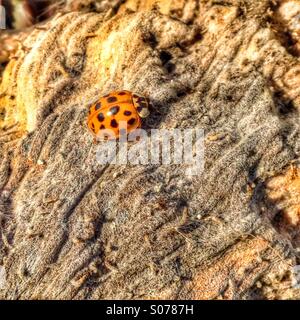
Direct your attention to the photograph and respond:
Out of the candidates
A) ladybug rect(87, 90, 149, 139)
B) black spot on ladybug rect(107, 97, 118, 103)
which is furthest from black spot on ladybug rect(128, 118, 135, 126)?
black spot on ladybug rect(107, 97, 118, 103)

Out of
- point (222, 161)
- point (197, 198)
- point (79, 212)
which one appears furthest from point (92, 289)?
point (222, 161)

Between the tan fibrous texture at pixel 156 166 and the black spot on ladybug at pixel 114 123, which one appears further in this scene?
the black spot on ladybug at pixel 114 123

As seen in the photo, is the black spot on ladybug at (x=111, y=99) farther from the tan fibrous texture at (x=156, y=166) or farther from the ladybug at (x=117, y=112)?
the tan fibrous texture at (x=156, y=166)

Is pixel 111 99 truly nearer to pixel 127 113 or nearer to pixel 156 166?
pixel 127 113

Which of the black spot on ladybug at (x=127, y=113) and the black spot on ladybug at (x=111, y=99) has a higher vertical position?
the black spot on ladybug at (x=111, y=99)

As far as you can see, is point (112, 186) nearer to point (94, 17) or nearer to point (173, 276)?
point (173, 276)

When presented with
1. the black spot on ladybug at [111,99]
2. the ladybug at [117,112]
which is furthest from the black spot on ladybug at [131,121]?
the black spot on ladybug at [111,99]
